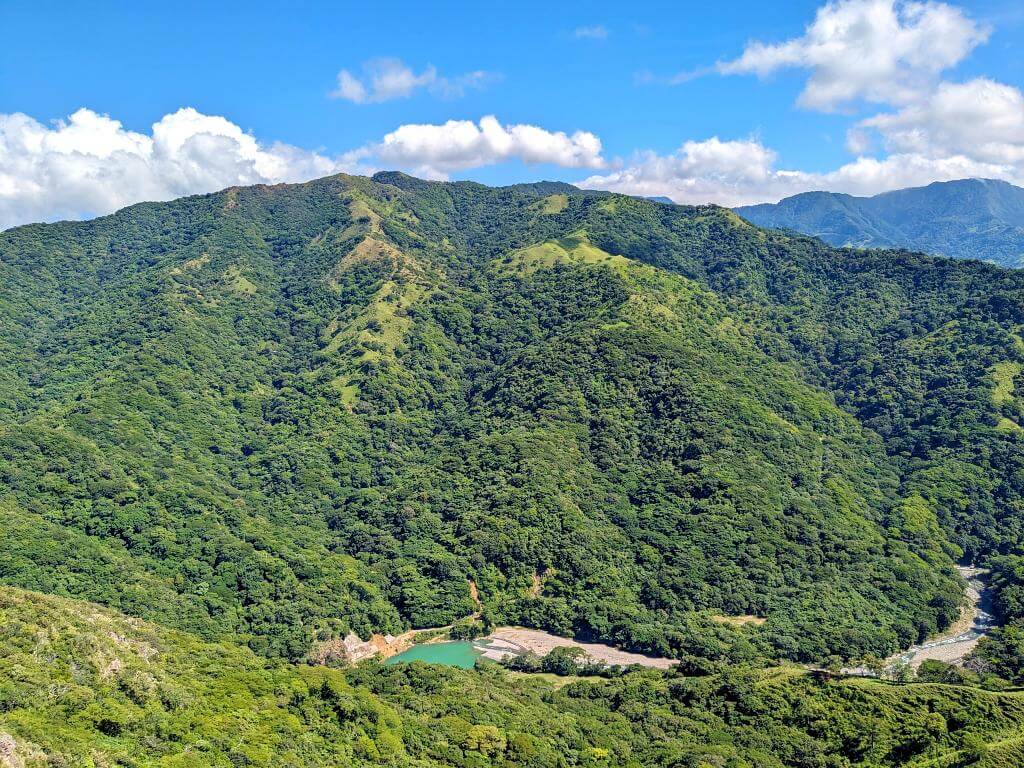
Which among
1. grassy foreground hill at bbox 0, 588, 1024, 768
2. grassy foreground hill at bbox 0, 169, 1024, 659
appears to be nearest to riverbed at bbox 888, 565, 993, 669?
grassy foreground hill at bbox 0, 169, 1024, 659

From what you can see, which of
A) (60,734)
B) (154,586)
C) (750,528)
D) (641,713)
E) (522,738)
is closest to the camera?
(60,734)

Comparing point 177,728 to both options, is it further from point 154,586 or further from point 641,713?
point 154,586

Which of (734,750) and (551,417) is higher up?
(551,417)

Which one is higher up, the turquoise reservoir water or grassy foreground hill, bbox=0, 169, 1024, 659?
grassy foreground hill, bbox=0, 169, 1024, 659

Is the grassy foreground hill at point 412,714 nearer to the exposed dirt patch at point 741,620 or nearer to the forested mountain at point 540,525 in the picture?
the forested mountain at point 540,525

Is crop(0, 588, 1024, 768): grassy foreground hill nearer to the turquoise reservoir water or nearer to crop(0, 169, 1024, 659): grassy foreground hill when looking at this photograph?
the turquoise reservoir water

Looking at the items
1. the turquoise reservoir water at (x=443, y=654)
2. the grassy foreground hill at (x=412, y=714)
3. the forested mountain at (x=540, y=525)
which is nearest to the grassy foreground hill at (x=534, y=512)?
the forested mountain at (x=540, y=525)

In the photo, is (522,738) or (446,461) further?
(446,461)

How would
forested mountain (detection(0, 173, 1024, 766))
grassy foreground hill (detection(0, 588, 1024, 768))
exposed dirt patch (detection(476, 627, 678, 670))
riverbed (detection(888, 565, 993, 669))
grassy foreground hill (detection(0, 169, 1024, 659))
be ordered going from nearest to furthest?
grassy foreground hill (detection(0, 588, 1024, 768)) < forested mountain (detection(0, 173, 1024, 766)) < exposed dirt patch (detection(476, 627, 678, 670)) < riverbed (detection(888, 565, 993, 669)) < grassy foreground hill (detection(0, 169, 1024, 659))

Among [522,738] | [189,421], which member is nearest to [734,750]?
[522,738]
